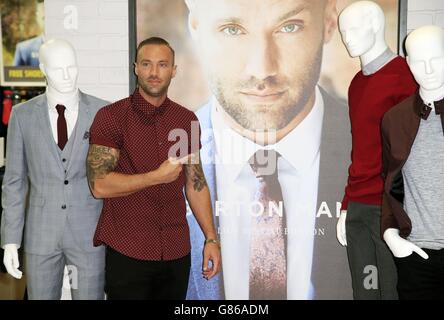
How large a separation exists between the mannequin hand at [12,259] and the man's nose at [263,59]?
1528 mm

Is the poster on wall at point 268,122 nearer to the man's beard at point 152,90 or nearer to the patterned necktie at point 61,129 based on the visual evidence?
the man's beard at point 152,90

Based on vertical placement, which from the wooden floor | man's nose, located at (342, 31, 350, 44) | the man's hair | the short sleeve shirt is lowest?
the wooden floor

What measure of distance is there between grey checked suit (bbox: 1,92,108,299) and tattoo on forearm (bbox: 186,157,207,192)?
51 centimetres

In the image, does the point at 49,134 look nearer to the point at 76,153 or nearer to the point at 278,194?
the point at 76,153

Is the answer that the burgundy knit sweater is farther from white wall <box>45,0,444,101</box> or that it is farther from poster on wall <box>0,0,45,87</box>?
poster on wall <box>0,0,45,87</box>

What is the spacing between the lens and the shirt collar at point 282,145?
289 cm

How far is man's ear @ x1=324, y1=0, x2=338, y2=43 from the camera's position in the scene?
2.81 meters

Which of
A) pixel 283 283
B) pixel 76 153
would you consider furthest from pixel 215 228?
pixel 76 153

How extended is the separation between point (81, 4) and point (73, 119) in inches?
29.5

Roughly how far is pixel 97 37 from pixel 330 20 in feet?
4.32

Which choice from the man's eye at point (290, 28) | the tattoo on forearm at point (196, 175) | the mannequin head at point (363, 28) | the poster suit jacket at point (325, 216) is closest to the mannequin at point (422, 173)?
the mannequin head at point (363, 28)

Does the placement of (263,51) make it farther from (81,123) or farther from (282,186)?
(81,123)

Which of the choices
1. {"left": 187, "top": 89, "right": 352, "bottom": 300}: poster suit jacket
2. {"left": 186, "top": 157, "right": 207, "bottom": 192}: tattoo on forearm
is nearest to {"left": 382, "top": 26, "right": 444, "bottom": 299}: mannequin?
{"left": 187, "top": 89, "right": 352, "bottom": 300}: poster suit jacket

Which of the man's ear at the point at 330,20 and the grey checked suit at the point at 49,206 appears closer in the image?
the grey checked suit at the point at 49,206
